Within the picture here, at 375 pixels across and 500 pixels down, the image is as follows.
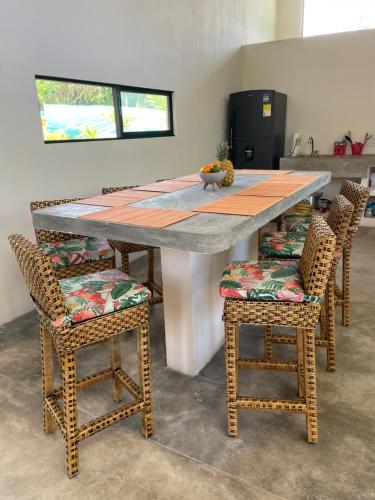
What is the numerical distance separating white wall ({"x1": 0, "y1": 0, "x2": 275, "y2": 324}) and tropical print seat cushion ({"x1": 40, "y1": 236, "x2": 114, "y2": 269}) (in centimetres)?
66

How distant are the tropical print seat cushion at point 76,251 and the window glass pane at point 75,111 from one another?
1.11 meters

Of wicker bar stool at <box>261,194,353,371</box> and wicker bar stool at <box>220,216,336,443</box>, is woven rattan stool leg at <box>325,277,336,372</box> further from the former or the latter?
wicker bar stool at <box>220,216,336,443</box>

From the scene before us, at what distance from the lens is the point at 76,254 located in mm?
2393

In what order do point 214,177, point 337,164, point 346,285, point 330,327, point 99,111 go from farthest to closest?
point 337,164 → point 99,111 → point 346,285 → point 214,177 → point 330,327

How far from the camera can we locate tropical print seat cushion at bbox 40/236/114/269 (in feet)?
7.71

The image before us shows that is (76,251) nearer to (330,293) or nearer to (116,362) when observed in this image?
(116,362)

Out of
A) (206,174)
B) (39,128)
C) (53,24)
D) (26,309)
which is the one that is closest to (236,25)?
(53,24)

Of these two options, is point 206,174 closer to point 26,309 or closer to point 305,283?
point 305,283

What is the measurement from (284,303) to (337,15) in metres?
7.14

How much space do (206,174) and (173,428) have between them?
137 cm

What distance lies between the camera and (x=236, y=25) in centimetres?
562

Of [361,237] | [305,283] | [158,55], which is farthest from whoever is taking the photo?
[361,237]

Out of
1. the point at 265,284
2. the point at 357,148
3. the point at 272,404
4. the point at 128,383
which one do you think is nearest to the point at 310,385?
the point at 272,404

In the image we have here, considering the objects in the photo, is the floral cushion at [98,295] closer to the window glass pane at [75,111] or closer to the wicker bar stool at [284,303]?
the wicker bar stool at [284,303]
